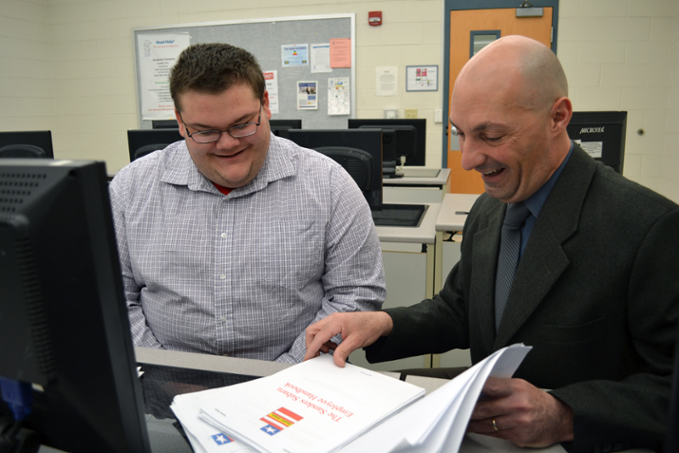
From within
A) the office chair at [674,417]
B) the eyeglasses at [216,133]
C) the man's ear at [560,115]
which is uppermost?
the man's ear at [560,115]

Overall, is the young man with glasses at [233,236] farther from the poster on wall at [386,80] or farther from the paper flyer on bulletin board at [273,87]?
the paper flyer on bulletin board at [273,87]

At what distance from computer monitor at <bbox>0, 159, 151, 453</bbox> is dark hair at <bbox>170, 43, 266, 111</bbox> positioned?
73 centimetres

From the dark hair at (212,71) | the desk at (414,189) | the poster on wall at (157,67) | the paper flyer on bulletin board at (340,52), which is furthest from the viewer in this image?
the poster on wall at (157,67)

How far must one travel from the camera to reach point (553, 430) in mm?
732

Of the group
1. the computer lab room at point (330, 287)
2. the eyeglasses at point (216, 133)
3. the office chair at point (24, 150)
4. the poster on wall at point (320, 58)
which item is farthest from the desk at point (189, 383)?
the poster on wall at point (320, 58)

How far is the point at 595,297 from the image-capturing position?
0.93 meters

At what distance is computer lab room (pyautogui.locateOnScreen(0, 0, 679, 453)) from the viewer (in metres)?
0.51

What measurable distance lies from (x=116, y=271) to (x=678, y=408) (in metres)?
0.49

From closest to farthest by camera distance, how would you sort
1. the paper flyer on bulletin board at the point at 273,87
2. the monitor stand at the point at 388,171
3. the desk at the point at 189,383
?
1. the desk at the point at 189,383
2. the monitor stand at the point at 388,171
3. the paper flyer on bulletin board at the point at 273,87

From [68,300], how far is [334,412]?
39 cm

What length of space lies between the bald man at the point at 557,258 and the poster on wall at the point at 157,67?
457 centimetres

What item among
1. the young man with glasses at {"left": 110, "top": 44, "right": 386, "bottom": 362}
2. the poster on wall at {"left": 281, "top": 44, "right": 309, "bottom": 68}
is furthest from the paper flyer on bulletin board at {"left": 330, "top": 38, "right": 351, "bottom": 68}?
the young man with glasses at {"left": 110, "top": 44, "right": 386, "bottom": 362}

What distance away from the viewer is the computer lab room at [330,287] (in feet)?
1.66

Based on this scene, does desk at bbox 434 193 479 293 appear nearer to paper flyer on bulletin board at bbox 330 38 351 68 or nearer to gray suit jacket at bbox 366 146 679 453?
gray suit jacket at bbox 366 146 679 453
